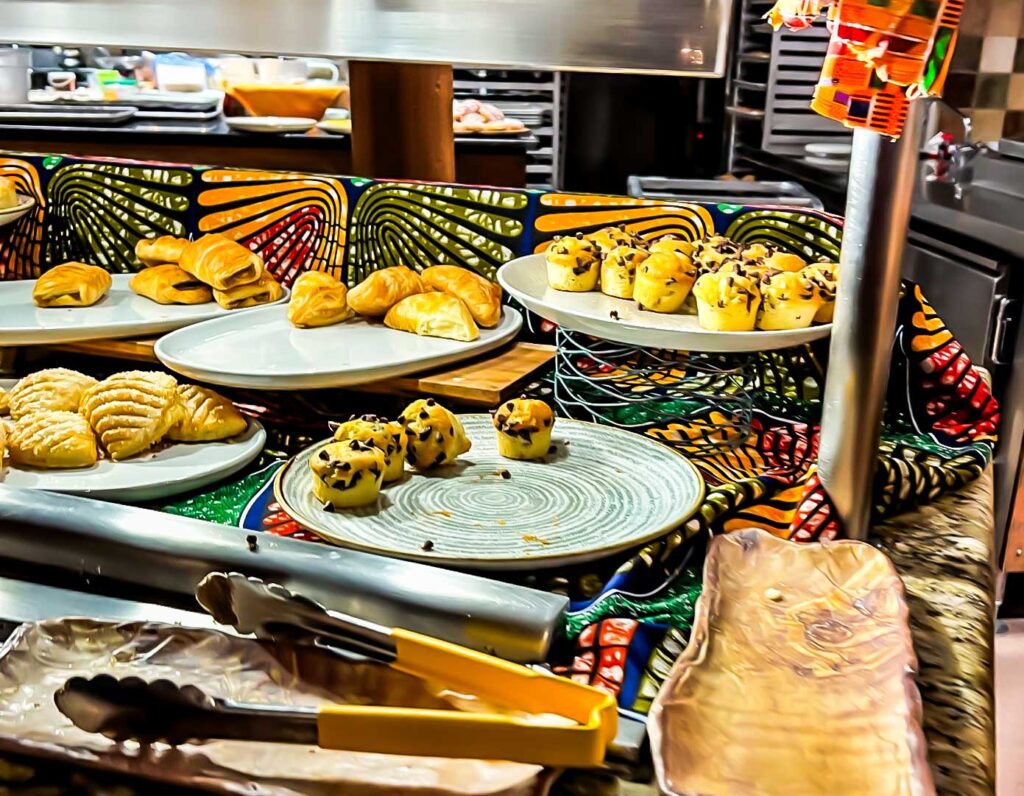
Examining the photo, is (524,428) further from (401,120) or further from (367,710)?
(401,120)

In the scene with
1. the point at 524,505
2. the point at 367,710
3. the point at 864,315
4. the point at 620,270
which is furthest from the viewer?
the point at 620,270

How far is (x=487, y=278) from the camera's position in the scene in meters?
1.32

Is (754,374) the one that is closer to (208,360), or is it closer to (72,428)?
(208,360)

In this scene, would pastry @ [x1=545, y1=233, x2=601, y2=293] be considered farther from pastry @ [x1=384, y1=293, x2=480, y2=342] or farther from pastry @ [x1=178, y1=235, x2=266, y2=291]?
pastry @ [x1=178, y1=235, x2=266, y2=291]

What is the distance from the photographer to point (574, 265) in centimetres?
108

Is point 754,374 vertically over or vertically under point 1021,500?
over

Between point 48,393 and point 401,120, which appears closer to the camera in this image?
point 48,393

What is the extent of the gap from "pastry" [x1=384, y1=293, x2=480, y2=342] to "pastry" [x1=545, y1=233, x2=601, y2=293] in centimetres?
11

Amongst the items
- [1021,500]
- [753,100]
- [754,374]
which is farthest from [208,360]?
[753,100]

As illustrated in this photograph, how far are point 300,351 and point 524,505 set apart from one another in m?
0.37

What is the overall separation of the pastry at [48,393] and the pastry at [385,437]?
1.03 feet

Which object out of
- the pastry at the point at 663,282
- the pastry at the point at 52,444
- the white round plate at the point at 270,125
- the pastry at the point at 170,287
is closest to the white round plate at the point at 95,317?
the pastry at the point at 170,287

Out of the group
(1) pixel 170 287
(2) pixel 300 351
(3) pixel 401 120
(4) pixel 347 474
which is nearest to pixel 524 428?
(4) pixel 347 474

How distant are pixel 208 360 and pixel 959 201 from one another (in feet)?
7.46
